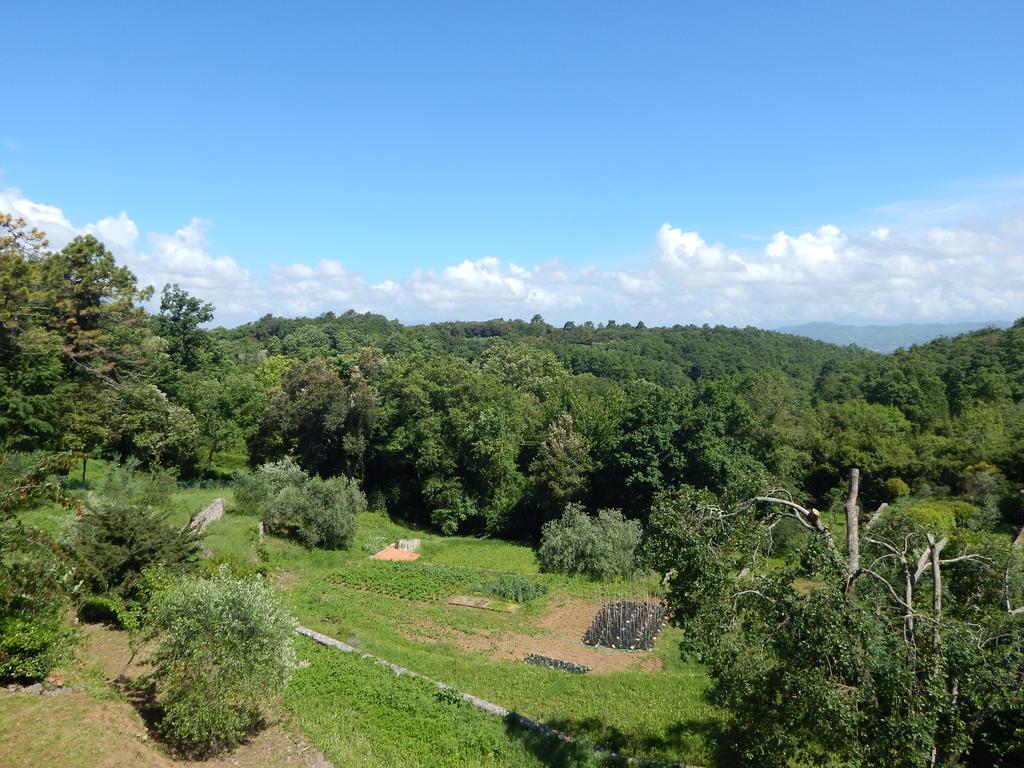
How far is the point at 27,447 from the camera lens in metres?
24.4

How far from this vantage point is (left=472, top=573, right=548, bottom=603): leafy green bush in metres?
22.0

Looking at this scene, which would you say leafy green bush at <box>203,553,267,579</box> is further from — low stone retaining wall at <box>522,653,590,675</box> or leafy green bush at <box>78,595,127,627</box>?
low stone retaining wall at <box>522,653,590,675</box>

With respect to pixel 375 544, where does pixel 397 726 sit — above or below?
above

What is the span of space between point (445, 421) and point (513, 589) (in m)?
14.8

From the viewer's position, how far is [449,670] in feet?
49.0

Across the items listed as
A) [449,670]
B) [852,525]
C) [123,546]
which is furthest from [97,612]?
[852,525]

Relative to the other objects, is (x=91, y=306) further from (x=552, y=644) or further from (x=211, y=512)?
(x=552, y=644)

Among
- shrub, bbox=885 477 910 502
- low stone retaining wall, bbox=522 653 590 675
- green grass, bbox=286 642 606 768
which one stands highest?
shrub, bbox=885 477 910 502

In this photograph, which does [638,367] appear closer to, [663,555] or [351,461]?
[351,461]

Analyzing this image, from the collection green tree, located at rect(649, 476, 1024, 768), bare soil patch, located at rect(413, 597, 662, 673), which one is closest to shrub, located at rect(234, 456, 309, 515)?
bare soil patch, located at rect(413, 597, 662, 673)

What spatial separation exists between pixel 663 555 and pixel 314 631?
11567 mm

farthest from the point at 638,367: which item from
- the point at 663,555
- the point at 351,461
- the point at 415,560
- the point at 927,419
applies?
the point at 663,555

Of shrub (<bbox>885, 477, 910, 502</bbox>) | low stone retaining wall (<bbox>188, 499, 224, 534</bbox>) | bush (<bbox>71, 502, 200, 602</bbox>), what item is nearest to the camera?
bush (<bbox>71, 502, 200, 602</bbox>)

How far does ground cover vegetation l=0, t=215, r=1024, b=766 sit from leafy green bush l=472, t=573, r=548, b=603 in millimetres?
130
